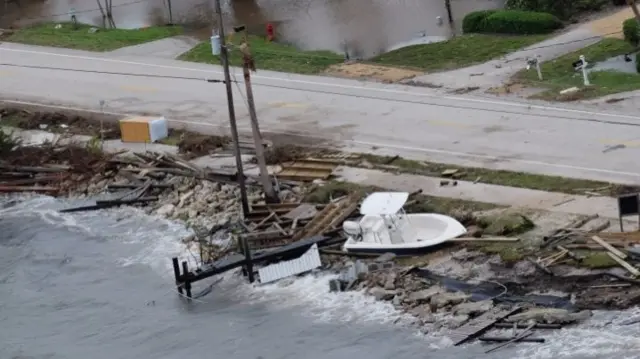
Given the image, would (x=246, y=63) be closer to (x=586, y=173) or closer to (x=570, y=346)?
(x=586, y=173)

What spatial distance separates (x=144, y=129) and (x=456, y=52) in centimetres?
1445

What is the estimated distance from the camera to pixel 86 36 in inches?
2815

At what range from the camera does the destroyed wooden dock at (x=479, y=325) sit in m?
36.4

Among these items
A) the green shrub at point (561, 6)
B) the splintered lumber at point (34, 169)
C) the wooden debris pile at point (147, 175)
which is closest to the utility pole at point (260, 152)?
the wooden debris pile at point (147, 175)

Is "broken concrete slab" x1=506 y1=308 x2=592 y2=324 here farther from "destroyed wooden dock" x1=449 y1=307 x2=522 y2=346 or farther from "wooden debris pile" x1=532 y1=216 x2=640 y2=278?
"wooden debris pile" x1=532 y1=216 x2=640 y2=278

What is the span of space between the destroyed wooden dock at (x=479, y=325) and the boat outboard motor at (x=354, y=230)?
620cm

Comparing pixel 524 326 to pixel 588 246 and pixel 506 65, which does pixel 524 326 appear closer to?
pixel 588 246

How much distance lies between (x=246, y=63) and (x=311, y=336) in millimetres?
9856

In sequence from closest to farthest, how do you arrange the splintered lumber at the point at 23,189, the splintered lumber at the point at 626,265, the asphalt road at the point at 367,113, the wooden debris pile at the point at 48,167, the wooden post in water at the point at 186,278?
the splintered lumber at the point at 626,265 < the wooden post in water at the point at 186,278 < the asphalt road at the point at 367,113 < the splintered lumber at the point at 23,189 < the wooden debris pile at the point at 48,167

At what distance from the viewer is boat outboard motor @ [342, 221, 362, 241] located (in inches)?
1663

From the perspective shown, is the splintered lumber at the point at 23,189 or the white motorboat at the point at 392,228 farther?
the splintered lumber at the point at 23,189

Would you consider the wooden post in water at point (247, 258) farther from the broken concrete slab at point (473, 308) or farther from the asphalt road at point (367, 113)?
the asphalt road at point (367, 113)

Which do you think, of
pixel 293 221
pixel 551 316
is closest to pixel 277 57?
pixel 293 221

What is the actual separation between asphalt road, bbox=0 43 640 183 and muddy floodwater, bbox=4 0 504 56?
24.9 ft
